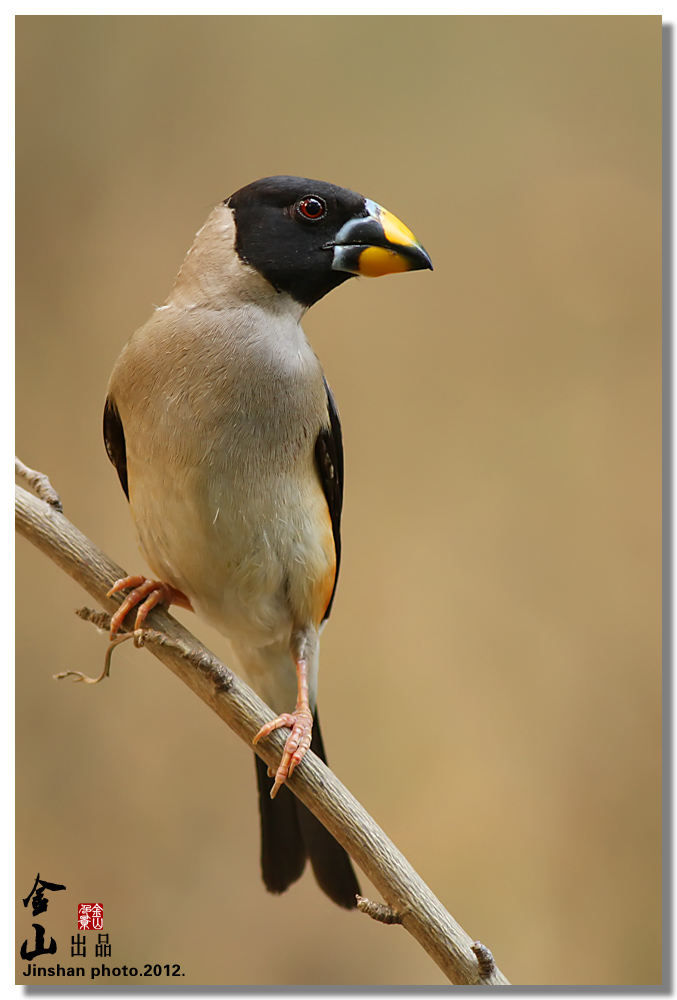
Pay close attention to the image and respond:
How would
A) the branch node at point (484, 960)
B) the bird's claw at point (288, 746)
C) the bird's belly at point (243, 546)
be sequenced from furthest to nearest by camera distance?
the bird's belly at point (243, 546) < the bird's claw at point (288, 746) < the branch node at point (484, 960)

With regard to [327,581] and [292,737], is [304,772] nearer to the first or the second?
[292,737]

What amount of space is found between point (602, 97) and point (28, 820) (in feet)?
7.26

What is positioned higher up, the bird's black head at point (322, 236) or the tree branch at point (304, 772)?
the bird's black head at point (322, 236)

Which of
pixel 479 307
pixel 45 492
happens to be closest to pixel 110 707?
pixel 45 492

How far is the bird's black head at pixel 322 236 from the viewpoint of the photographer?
5.10 ft

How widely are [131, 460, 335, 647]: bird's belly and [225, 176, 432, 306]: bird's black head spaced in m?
0.37

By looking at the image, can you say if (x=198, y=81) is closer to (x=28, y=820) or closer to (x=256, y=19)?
(x=256, y=19)

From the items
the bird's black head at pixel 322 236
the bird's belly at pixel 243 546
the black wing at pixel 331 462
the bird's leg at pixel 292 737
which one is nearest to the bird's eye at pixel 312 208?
the bird's black head at pixel 322 236

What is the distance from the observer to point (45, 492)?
163cm

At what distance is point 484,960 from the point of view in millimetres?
1324

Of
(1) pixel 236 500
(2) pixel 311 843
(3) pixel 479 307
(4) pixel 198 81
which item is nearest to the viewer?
(1) pixel 236 500

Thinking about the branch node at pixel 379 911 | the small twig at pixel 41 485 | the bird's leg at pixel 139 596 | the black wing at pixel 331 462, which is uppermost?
the black wing at pixel 331 462

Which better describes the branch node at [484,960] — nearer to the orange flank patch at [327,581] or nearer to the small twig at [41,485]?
the orange flank patch at [327,581]

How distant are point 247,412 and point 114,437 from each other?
0.38 metres
